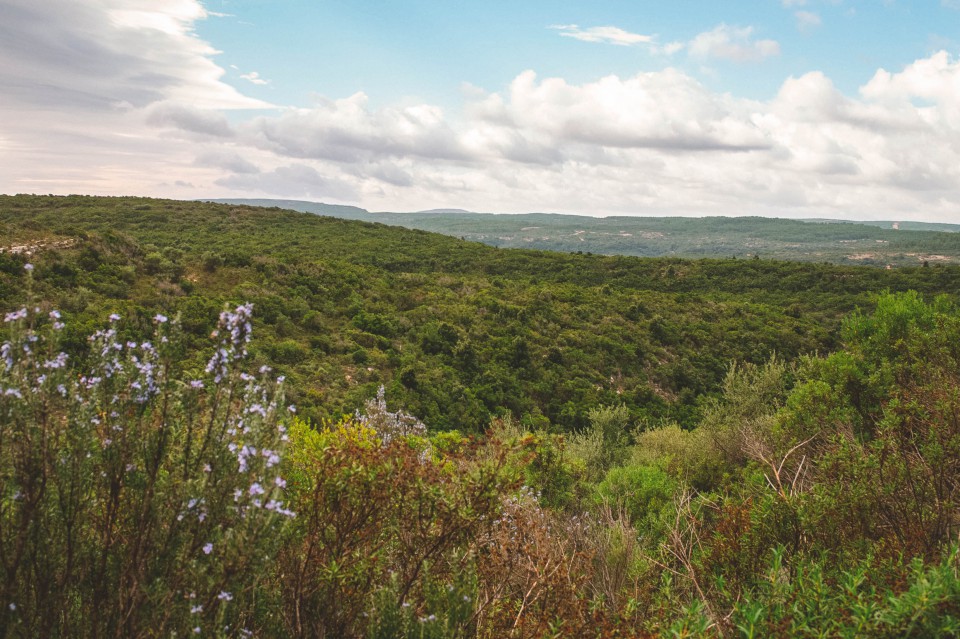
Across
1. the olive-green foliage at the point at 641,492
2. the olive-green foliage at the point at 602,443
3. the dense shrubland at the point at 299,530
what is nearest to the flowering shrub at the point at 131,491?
the dense shrubland at the point at 299,530

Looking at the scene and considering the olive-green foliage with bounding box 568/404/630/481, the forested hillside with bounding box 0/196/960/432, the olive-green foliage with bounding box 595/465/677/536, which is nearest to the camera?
the olive-green foliage with bounding box 595/465/677/536

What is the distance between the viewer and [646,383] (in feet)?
86.5

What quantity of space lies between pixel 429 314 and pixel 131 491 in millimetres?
23665

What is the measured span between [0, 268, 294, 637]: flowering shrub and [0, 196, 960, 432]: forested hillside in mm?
2279

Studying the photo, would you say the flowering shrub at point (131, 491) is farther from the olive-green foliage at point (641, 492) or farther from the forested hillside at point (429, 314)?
the olive-green foliage at point (641, 492)

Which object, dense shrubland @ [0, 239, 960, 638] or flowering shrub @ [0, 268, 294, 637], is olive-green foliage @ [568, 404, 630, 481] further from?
flowering shrub @ [0, 268, 294, 637]

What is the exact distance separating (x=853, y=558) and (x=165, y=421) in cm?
595

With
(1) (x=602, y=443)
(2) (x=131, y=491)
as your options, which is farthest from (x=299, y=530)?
(1) (x=602, y=443)

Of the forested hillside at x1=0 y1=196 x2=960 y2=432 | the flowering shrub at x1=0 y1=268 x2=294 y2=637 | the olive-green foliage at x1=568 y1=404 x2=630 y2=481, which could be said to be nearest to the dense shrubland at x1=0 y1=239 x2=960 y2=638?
the flowering shrub at x1=0 y1=268 x2=294 y2=637

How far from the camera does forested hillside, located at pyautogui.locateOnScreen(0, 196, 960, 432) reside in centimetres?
1831

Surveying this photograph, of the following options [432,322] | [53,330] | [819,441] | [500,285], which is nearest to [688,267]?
[500,285]

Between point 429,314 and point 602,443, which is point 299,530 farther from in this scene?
point 429,314

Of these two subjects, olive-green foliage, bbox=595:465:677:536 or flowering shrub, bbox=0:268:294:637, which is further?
olive-green foliage, bbox=595:465:677:536

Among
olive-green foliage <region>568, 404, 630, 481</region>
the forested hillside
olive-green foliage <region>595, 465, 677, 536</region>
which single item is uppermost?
the forested hillside
